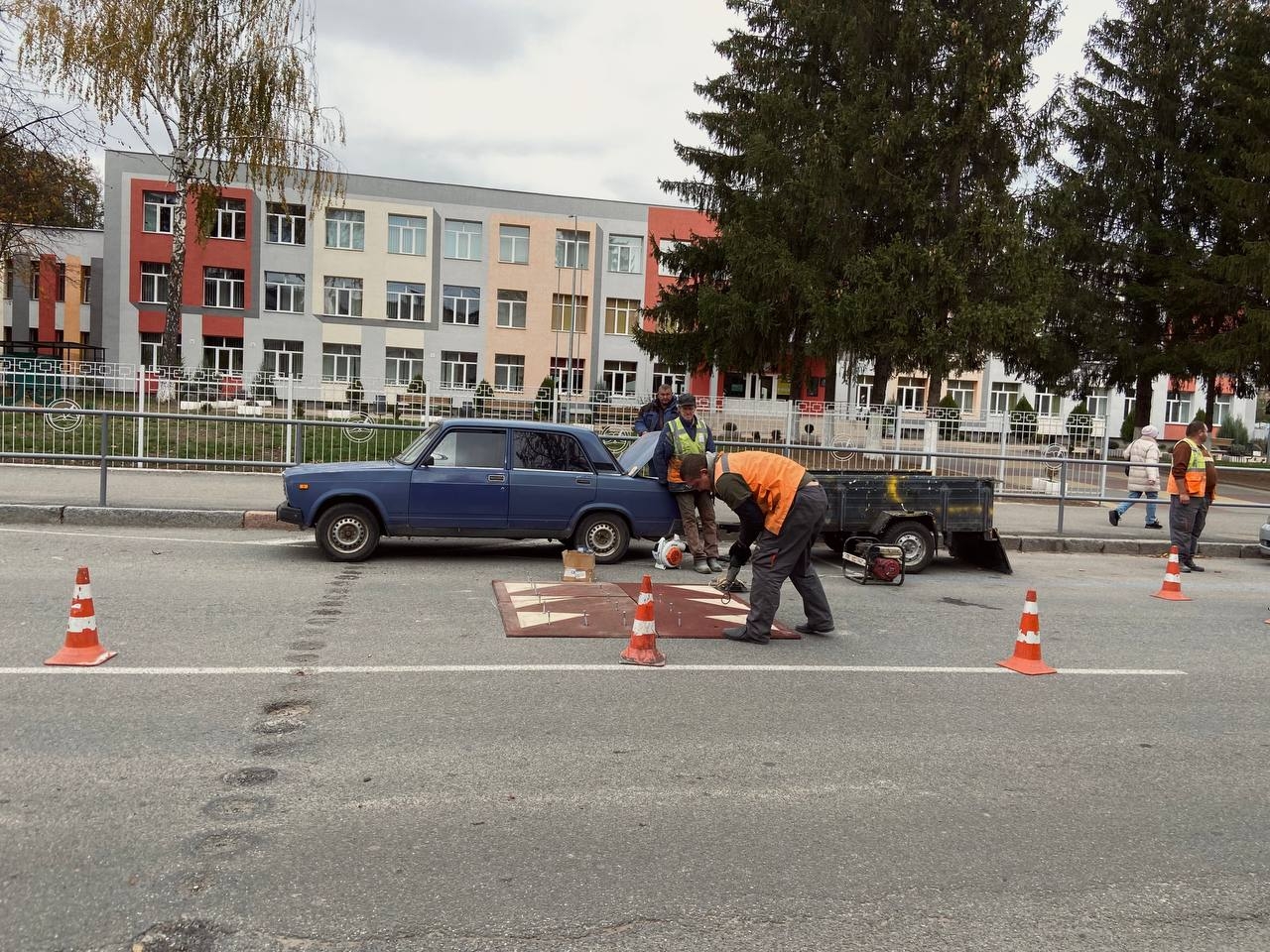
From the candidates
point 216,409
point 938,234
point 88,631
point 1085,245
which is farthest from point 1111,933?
point 1085,245

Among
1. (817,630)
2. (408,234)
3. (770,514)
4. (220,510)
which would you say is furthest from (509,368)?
(770,514)

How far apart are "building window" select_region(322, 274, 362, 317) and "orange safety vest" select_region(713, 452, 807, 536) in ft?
146

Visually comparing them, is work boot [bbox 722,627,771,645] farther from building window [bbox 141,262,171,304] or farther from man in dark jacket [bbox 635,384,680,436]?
building window [bbox 141,262,171,304]

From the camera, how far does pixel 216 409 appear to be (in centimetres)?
1459

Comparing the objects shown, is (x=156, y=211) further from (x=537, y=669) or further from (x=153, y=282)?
(x=537, y=669)

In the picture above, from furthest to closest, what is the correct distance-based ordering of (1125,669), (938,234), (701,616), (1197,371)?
(1197,371), (938,234), (701,616), (1125,669)

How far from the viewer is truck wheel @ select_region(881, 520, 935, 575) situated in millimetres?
11070

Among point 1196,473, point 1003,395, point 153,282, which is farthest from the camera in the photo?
point 1003,395

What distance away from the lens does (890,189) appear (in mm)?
23812

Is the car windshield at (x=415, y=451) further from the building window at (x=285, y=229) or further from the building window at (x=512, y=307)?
the building window at (x=285, y=229)

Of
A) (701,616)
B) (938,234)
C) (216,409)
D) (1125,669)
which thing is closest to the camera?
(1125,669)

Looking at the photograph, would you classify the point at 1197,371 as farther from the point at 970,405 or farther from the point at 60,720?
the point at 60,720

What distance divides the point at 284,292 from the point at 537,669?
4629cm

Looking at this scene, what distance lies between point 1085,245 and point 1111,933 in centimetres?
3205
